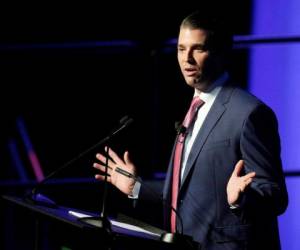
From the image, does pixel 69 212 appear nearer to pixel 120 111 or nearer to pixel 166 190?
pixel 166 190

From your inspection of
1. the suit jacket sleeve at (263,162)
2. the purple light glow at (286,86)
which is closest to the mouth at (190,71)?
the suit jacket sleeve at (263,162)

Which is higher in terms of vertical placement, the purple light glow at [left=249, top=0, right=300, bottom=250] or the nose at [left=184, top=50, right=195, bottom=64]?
the nose at [left=184, top=50, right=195, bottom=64]

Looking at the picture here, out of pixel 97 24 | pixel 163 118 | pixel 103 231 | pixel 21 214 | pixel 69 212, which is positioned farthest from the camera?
pixel 97 24

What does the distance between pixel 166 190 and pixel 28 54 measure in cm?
138

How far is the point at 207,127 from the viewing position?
2.43m

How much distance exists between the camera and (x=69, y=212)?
7.18 feet

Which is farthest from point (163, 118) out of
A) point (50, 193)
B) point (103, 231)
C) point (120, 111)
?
point (103, 231)

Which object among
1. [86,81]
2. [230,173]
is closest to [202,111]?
[230,173]

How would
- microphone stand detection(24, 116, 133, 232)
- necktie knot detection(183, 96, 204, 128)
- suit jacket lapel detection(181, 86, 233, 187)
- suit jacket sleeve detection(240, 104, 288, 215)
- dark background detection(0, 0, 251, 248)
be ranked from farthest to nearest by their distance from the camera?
dark background detection(0, 0, 251, 248) < necktie knot detection(183, 96, 204, 128) < suit jacket lapel detection(181, 86, 233, 187) < suit jacket sleeve detection(240, 104, 288, 215) < microphone stand detection(24, 116, 133, 232)

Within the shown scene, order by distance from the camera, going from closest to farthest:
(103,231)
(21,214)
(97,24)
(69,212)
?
(103,231)
(69,212)
(21,214)
(97,24)

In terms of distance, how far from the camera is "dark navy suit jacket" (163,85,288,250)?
226 cm

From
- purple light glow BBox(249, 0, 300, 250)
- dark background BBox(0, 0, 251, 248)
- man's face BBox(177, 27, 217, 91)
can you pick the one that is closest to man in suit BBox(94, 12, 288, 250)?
man's face BBox(177, 27, 217, 91)

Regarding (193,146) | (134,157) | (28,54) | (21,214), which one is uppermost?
(28,54)

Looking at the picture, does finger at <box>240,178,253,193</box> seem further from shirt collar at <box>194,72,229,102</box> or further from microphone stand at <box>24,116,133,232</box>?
shirt collar at <box>194,72,229,102</box>
